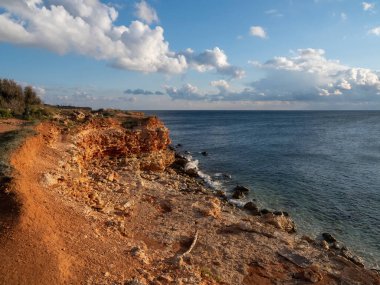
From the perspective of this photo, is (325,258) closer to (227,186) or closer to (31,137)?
(227,186)

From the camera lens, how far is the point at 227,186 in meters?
37.7

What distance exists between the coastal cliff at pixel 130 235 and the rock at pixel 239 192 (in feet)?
Answer: 4.39

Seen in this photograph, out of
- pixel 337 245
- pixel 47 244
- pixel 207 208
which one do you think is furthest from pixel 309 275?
pixel 47 244

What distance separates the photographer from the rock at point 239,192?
109ft

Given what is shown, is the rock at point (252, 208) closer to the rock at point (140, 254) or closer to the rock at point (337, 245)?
the rock at point (337, 245)

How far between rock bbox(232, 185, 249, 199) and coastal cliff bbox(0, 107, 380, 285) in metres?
1.34

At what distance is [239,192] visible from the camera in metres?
33.8

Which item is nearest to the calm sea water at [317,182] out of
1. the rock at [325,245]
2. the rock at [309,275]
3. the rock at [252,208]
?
the rock at [325,245]

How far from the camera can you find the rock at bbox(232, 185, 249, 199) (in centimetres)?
3316

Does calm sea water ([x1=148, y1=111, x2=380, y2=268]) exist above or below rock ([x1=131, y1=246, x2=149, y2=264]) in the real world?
below

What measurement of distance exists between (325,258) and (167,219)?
10.1 metres

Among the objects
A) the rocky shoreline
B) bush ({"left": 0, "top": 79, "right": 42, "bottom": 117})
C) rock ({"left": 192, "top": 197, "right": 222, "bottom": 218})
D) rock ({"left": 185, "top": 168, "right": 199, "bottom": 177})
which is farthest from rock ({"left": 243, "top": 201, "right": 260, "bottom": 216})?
bush ({"left": 0, "top": 79, "right": 42, "bottom": 117})

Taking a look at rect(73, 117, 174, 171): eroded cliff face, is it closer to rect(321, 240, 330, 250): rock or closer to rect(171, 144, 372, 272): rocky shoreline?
rect(171, 144, 372, 272): rocky shoreline

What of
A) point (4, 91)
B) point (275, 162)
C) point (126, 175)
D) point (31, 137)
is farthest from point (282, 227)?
point (4, 91)
